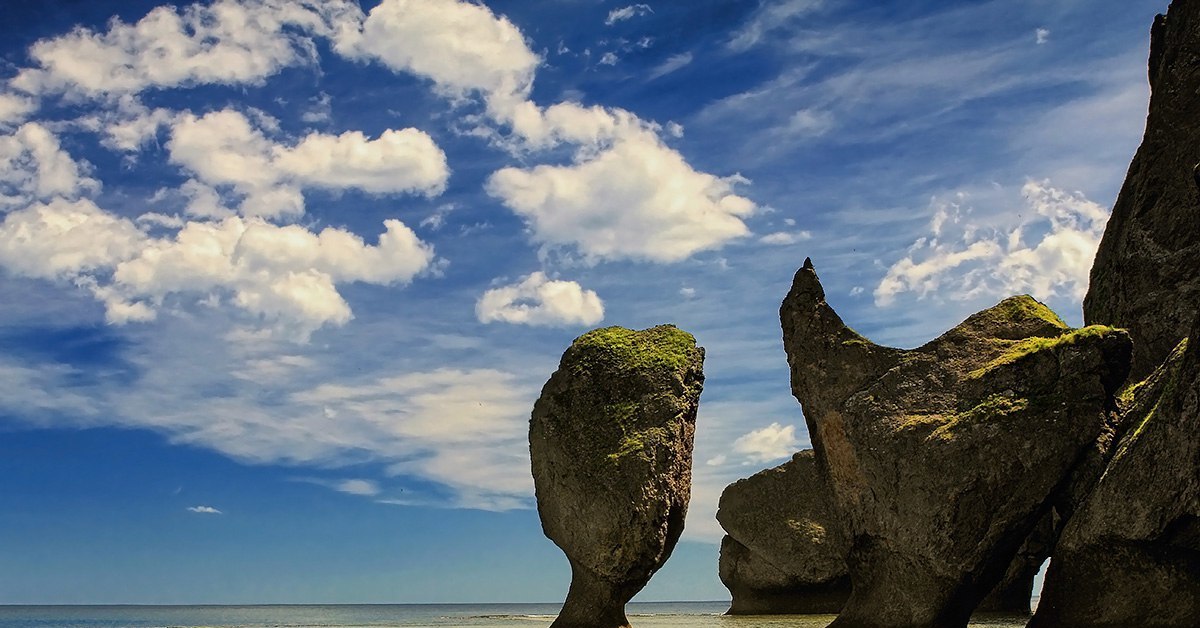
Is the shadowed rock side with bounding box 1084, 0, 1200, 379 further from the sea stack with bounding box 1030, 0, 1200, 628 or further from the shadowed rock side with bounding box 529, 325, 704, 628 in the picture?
the shadowed rock side with bounding box 529, 325, 704, 628

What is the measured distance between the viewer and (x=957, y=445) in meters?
26.8

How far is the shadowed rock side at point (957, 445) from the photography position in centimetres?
2623

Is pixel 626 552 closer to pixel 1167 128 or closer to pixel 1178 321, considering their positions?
pixel 1178 321

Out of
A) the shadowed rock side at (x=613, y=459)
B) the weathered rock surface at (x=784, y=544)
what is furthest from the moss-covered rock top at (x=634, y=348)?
the weathered rock surface at (x=784, y=544)

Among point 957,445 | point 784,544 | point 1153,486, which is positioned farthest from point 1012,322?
point 784,544

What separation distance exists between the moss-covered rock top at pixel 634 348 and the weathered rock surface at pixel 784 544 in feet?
79.4

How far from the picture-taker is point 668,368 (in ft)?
106

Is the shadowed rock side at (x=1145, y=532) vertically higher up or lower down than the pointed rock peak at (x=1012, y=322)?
lower down

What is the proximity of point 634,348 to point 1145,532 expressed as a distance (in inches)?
598

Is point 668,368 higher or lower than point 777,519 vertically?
higher

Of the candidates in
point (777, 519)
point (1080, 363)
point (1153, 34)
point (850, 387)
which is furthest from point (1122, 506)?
point (777, 519)

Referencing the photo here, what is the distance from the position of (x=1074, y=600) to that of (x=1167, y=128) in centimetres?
1895

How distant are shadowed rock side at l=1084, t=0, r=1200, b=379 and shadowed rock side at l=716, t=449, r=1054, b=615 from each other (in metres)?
20.9

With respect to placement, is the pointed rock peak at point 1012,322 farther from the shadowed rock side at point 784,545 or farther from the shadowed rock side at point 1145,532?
the shadowed rock side at point 784,545
